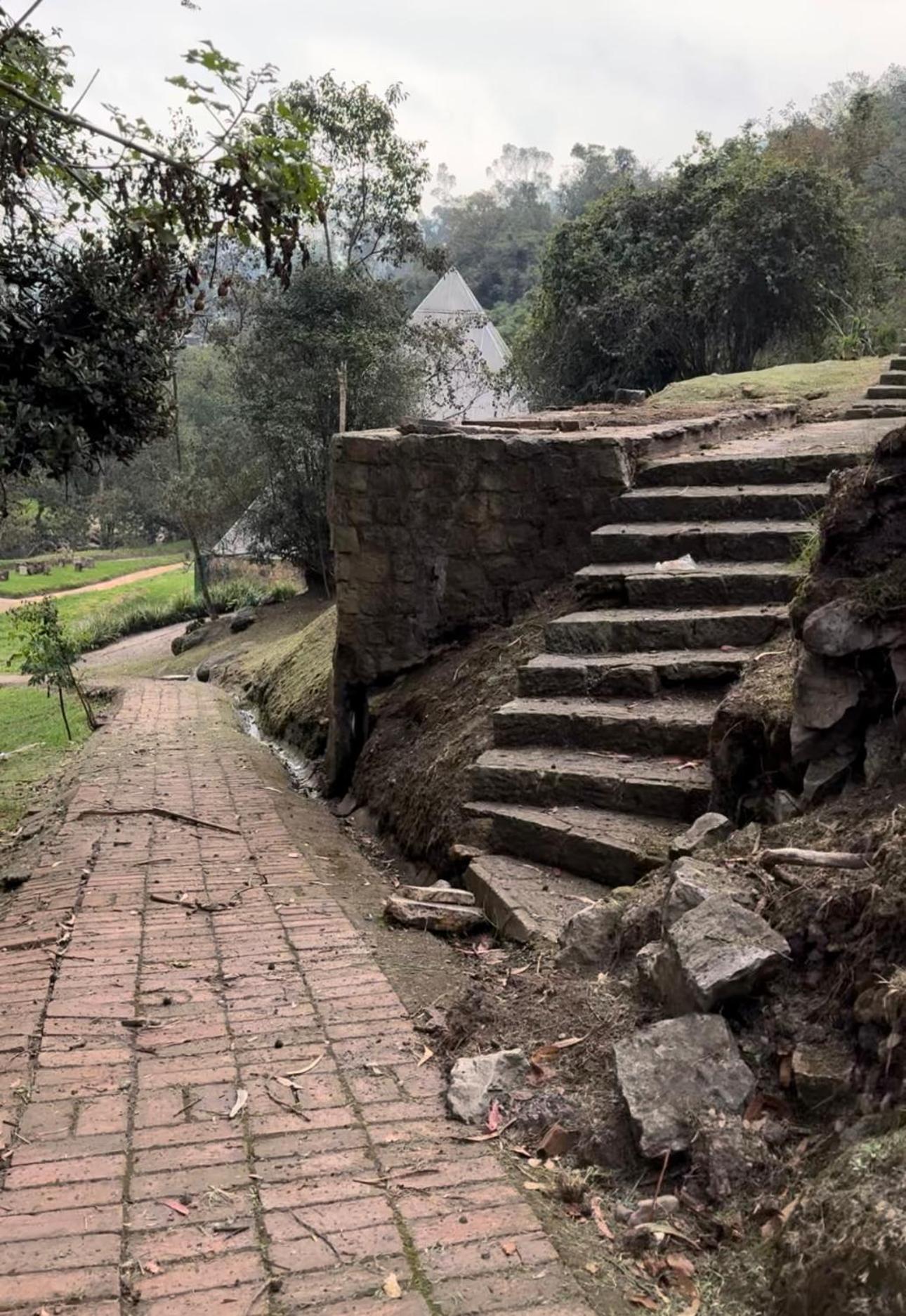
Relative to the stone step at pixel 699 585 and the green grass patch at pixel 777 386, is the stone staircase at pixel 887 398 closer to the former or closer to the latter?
the green grass patch at pixel 777 386

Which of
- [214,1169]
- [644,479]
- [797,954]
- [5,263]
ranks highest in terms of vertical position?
[5,263]

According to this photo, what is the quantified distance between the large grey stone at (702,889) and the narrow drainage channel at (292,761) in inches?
182

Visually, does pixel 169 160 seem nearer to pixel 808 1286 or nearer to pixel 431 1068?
pixel 431 1068

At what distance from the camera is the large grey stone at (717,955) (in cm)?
235

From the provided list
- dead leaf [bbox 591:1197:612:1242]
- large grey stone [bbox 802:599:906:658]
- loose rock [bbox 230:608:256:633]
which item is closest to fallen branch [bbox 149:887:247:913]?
dead leaf [bbox 591:1197:612:1242]

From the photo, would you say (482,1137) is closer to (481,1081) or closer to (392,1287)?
(481,1081)

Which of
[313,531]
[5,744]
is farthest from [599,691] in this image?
[313,531]

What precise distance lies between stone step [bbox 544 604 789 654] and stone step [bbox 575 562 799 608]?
0.23ft

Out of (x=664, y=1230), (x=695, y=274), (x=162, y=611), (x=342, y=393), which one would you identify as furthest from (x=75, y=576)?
(x=664, y=1230)

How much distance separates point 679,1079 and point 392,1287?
0.73 meters

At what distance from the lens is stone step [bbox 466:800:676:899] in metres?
3.86

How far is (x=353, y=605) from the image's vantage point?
22.4ft

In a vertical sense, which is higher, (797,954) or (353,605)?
(353,605)

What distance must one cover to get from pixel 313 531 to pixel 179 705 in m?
8.64
